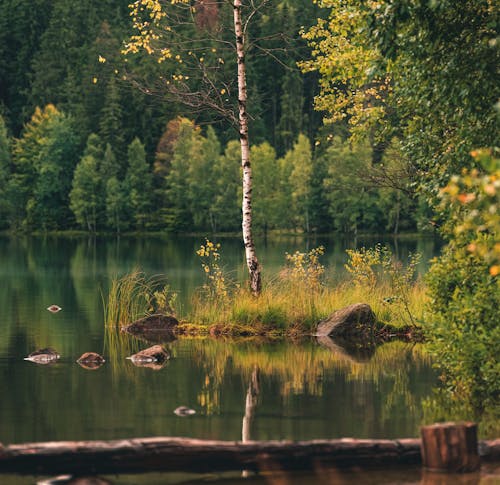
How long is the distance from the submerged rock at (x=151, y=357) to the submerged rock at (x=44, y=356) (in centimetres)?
166

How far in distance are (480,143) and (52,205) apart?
115021mm

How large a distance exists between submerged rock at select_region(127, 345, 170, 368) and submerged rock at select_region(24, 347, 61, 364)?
1659mm

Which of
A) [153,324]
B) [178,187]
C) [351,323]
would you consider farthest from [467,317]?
[178,187]

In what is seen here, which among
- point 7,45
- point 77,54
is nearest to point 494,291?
point 77,54

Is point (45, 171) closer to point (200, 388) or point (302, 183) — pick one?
point (302, 183)

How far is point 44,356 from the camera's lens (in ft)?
75.9

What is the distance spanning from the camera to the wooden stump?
12.3 m

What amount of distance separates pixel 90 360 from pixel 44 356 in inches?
45.8

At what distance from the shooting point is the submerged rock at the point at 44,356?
2277cm

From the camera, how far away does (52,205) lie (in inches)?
5069

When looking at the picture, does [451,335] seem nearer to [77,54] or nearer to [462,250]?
[462,250]

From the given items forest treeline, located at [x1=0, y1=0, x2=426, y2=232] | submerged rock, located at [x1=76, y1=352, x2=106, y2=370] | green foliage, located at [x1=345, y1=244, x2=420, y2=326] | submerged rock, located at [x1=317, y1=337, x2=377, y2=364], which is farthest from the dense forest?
submerged rock, located at [x1=76, y1=352, x2=106, y2=370]

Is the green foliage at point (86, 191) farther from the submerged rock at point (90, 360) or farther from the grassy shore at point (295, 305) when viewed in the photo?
the submerged rock at point (90, 360)

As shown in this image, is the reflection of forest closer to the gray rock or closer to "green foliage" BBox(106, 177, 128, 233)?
the gray rock
